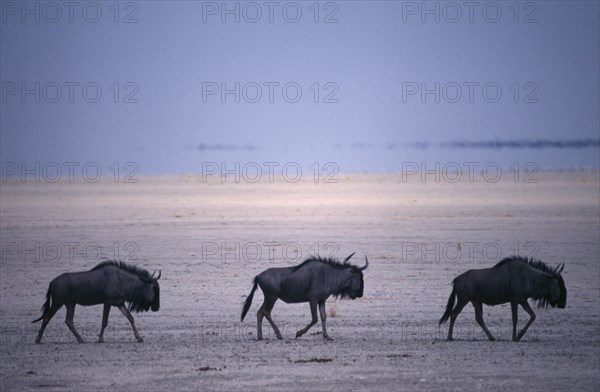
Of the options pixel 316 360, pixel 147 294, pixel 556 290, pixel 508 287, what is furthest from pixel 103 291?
pixel 556 290

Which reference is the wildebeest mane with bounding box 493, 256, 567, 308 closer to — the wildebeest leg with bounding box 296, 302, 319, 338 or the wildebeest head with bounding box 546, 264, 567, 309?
the wildebeest head with bounding box 546, 264, 567, 309

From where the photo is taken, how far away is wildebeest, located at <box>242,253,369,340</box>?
16.7 metres

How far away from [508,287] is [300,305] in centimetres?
567

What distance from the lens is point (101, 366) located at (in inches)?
561

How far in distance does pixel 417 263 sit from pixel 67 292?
1347cm

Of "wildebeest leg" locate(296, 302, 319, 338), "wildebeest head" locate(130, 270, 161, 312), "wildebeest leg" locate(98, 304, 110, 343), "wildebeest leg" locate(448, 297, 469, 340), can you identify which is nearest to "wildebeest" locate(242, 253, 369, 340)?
"wildebeest leg" locate(296, 302, 319, 338)

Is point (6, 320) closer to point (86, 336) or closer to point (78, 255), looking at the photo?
point (86, 336)

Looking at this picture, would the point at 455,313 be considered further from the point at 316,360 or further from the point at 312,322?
the point at 316,360

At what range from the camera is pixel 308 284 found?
16797 mm

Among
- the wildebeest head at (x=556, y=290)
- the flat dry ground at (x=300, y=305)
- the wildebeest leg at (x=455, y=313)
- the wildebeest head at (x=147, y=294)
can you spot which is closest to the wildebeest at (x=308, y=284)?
the flat dry ground at (x=300, y=305)

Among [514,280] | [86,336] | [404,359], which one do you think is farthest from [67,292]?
[514,280]

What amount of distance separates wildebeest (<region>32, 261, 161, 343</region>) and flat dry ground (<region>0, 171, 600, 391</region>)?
0.45m

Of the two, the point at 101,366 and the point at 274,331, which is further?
the point at 274,331

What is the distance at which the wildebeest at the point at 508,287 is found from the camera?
1634 centimetres
